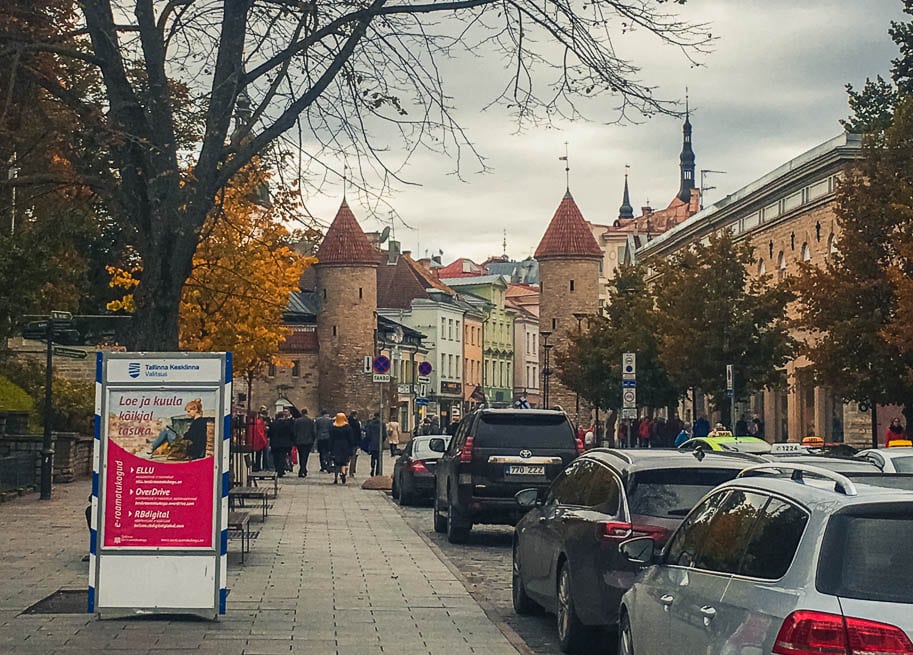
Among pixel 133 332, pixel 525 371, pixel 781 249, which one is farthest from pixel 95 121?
pixel 525 371

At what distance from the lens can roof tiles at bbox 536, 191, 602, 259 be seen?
120m

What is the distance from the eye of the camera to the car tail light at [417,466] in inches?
1206

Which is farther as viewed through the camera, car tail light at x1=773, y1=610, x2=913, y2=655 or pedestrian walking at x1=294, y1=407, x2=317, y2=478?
pedestrian walking at x1=294, y1=407, x2=317, y2=478

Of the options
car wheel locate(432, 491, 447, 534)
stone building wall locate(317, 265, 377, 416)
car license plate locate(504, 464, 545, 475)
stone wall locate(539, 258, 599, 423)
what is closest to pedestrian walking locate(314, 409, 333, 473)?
car wheel locate(432, 491, 447, 534)

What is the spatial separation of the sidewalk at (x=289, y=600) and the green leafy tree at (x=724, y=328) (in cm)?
2885

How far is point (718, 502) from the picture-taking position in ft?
25.1

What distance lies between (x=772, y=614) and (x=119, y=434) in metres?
7.24

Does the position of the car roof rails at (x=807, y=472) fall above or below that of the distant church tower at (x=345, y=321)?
below

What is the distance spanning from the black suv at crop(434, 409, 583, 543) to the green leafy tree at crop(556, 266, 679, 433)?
38.9m

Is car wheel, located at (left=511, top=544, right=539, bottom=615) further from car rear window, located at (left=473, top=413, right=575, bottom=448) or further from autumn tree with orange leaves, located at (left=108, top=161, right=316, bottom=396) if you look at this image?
autumn tree with orange leaves, located at (left=108, top=161, right=316, bottom=396)

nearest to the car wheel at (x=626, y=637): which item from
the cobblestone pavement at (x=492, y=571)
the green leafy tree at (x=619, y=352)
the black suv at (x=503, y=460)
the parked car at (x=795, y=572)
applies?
the parked car at (x=795, y=572)

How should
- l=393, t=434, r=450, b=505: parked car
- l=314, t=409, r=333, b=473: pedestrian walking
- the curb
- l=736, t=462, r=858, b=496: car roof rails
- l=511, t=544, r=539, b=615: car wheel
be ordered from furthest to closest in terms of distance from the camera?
1. l=314, t=409, r=333, b=473: pedestrian walking
2. l=393, t=434, r=450, b=505: parked car
3. l=511, t=544, r=539, b=615: car wheel
4. the curb
5. l=736, t=462, r=858, b=496: car roof rails

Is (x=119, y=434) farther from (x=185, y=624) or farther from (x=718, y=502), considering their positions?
(x=718, y=502)

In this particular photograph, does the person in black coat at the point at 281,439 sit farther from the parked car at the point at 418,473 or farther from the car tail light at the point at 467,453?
the car tail light at the point at 467,453
